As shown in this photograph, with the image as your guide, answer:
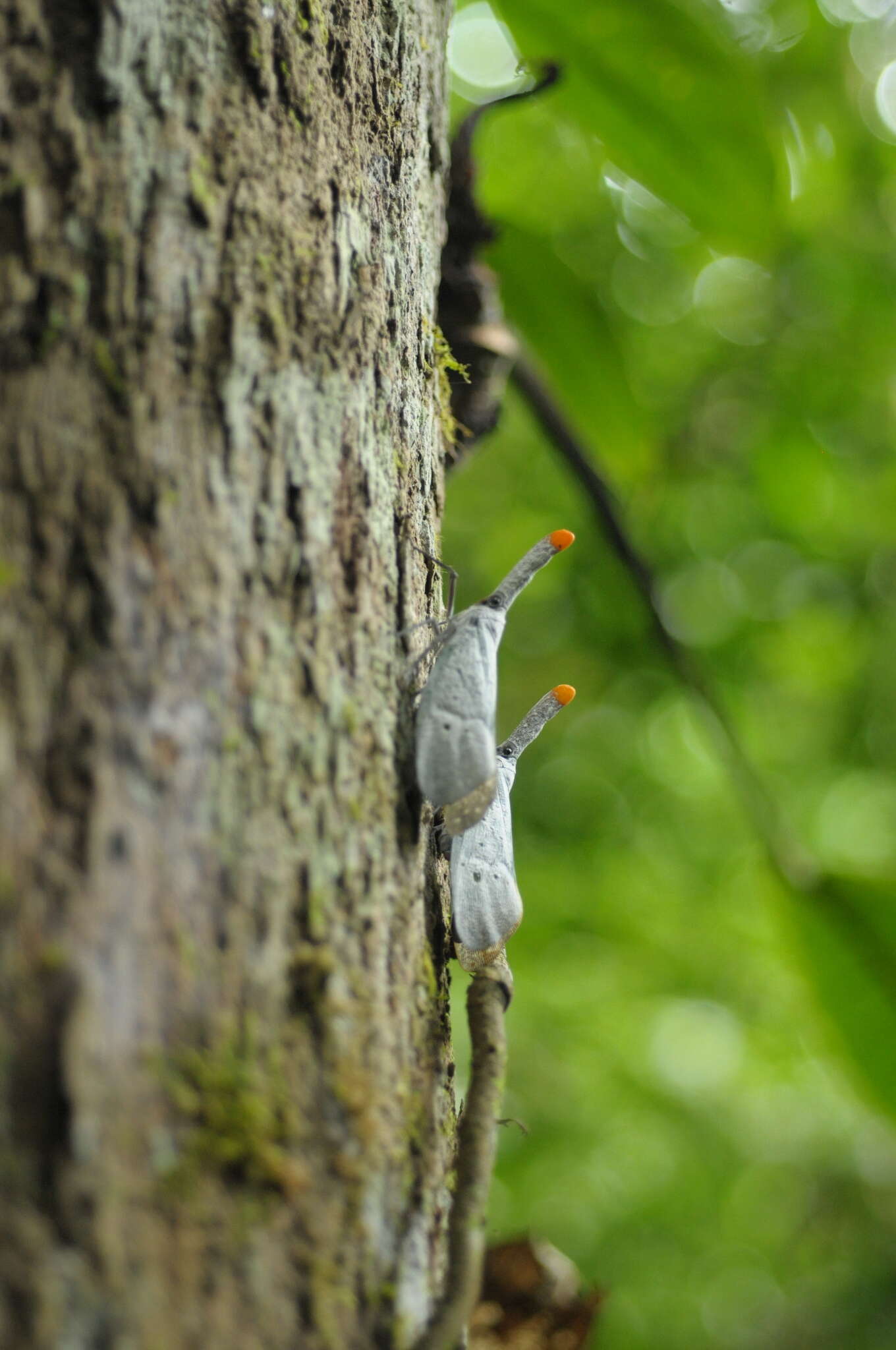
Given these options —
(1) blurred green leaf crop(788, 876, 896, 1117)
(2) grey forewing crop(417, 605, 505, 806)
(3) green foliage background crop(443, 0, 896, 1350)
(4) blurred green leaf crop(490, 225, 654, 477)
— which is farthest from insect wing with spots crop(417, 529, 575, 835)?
(3) green foliage background crop(443, 0, 896, 1350)

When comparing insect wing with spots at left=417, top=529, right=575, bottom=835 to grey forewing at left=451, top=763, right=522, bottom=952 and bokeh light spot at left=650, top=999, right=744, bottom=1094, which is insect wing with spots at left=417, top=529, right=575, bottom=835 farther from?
bokeh light spot at left=650, top=999, right=744, bottom=1094

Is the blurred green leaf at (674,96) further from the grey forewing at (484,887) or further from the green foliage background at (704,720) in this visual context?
the grey forewing at (484,887)

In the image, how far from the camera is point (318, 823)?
Result: 663 millimetres

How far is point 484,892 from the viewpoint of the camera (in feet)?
2.74

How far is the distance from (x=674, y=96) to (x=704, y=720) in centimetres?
144

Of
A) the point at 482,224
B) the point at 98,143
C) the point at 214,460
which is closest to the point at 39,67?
the point at 98,143

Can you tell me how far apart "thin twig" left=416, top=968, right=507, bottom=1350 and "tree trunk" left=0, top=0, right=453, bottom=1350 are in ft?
0.09

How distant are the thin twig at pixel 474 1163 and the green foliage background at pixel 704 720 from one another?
6.33 ft

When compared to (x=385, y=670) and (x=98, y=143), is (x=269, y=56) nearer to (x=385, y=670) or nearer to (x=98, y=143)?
(x=98, y=143)

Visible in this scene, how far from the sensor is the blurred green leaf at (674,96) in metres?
1.80

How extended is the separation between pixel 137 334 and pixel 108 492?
0.13 metres

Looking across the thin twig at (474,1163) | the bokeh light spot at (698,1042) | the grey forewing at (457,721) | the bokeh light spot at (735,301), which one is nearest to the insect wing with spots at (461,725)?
the grey forewing at (457,721)

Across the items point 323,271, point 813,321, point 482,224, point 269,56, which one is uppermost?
point 269,56

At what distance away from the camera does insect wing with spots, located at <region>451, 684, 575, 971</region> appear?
82cm
